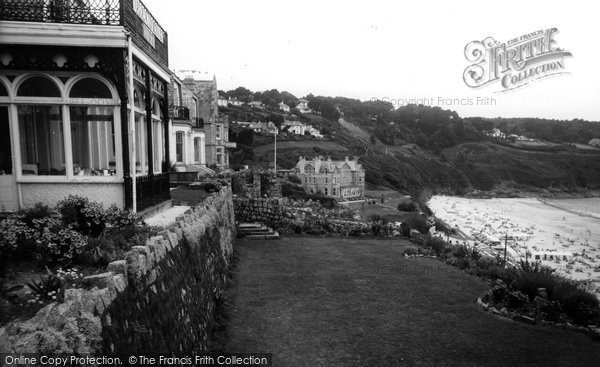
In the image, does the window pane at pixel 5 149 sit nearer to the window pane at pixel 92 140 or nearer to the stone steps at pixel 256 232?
the window pane at pixel 92 140

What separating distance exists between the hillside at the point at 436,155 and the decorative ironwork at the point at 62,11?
63349 mm

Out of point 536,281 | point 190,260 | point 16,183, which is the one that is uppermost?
point 16,183

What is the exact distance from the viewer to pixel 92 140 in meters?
11.3

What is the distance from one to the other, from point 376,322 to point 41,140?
31.4ft

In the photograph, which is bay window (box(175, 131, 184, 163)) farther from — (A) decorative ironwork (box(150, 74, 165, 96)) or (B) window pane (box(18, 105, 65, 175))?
(B) window pane (box(18, 105, 65, 175))

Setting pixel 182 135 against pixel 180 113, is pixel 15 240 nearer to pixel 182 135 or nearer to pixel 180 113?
pixel 180 113

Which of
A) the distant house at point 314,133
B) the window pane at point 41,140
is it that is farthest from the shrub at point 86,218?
the distant house at point 314,133

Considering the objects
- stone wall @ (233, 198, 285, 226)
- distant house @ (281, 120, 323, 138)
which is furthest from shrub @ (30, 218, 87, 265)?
distant house @ (281, 120, 323, 138)

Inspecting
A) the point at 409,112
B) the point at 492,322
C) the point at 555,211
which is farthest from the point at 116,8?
the point at 409,112

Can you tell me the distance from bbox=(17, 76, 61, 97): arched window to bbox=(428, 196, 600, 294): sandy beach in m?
20.7

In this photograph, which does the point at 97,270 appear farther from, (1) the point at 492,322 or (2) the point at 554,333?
(2) the point at 554,333

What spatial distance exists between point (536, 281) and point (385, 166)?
306ft

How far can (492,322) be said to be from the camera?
9195 millimetres

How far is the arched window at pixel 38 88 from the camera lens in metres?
9.22
